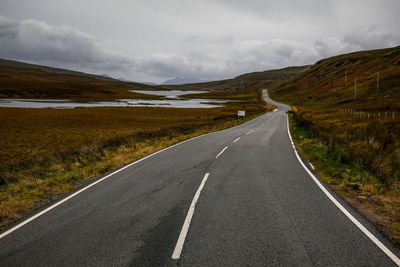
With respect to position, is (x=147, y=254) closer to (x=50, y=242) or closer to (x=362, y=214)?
(x=50, y=242)

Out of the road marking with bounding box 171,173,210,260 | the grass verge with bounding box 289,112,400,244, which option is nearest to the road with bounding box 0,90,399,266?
the road marking with bounding box 171,173,210,260

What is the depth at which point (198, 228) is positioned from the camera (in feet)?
15.7

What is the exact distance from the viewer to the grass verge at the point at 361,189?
16.9 ft

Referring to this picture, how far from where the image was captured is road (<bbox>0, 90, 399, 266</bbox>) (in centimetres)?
388

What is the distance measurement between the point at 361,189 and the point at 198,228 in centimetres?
558

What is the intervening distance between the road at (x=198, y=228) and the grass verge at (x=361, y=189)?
1.25 ft

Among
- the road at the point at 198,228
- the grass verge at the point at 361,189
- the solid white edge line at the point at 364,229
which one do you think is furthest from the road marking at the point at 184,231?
the grass verge at the point at 361,189

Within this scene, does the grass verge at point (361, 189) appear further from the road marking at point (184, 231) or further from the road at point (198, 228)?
the road marking at point (184, 231)

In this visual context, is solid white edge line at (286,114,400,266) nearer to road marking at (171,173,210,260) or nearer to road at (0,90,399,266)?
road at (0,90,399,266)

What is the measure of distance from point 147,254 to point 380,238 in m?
4.46

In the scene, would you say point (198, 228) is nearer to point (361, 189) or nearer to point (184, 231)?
point (184, 231)

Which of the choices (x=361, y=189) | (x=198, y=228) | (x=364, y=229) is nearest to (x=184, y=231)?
(x=198, y=228)

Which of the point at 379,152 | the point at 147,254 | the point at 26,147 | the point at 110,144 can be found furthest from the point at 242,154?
the point at 26,147

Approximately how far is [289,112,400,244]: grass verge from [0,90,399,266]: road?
38cm
